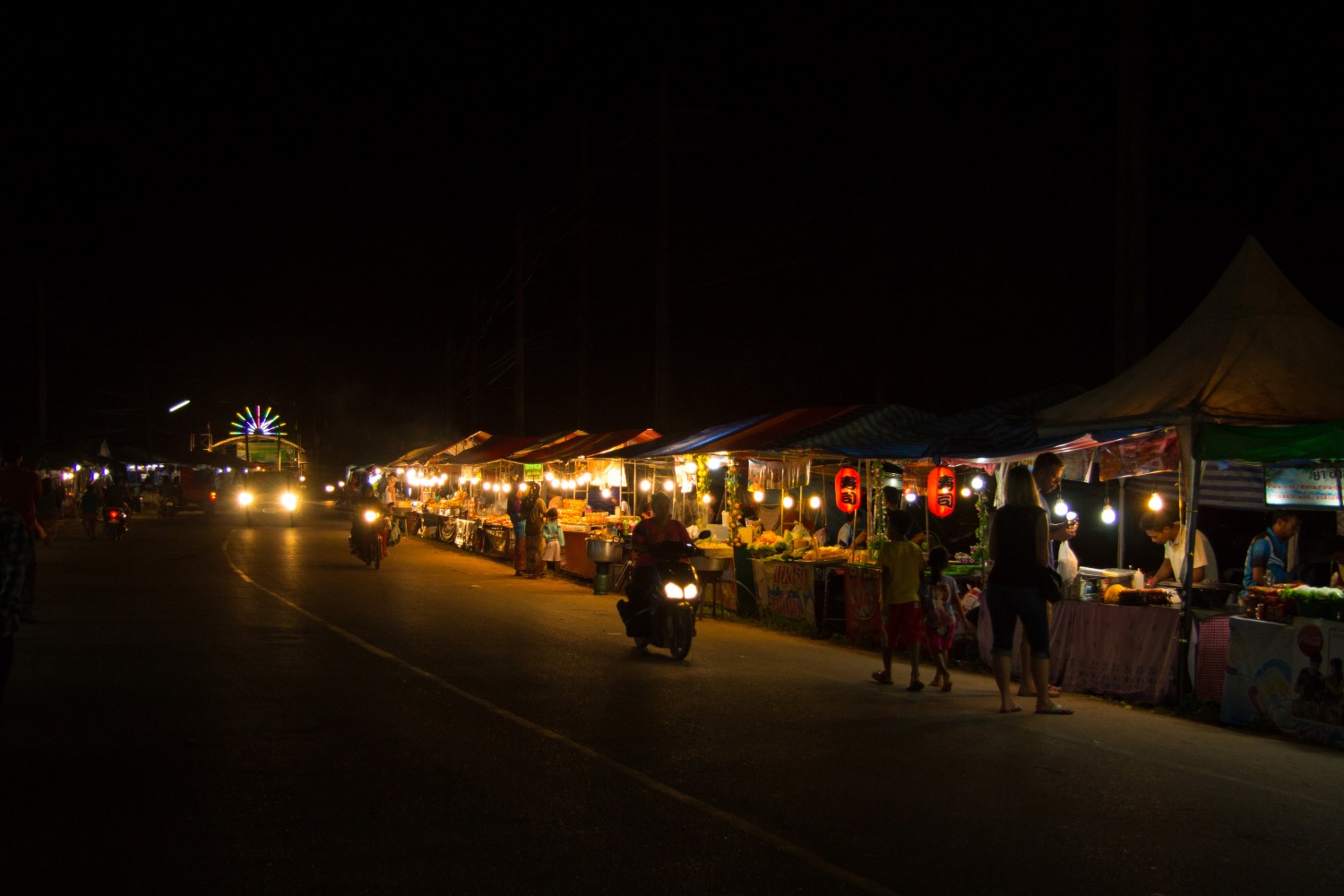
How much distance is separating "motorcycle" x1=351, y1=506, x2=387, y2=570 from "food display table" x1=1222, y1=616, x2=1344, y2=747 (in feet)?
62.2

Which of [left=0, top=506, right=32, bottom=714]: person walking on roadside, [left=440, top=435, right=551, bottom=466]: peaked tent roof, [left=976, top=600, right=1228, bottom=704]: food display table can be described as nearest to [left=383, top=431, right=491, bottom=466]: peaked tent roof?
[left=440, top=435, right=551, bottom=466]: peaked tent roof

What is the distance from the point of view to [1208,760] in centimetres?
818

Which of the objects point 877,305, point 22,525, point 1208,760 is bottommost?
point 1208,760

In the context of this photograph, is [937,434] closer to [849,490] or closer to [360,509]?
[849,490]

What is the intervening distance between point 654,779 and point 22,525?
14.0ft

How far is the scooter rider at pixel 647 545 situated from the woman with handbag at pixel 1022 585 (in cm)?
446

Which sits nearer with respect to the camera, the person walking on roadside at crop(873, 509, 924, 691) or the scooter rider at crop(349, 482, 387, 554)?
the person walking on roadside at crop(873, 509, 924, 691)

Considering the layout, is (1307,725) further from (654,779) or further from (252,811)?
(252,811)

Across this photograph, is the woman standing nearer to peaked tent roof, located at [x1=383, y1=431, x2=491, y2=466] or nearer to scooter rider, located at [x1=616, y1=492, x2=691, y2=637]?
→ scooter rider, located at [x1=616, y1=492, x2=691, y2=637]

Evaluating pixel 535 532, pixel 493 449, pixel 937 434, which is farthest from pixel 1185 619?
pixel 493 449

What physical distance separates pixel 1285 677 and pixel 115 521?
31602 millimetres

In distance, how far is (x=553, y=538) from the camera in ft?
82.2

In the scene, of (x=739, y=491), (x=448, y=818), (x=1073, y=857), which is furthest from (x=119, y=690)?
(x=739, y=491)

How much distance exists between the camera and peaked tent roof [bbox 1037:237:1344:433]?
35.3 ft
